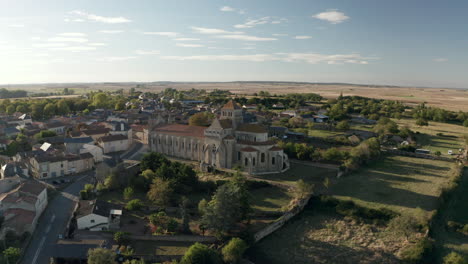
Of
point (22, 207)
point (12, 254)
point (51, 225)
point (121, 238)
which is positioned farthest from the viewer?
point (22, 207)

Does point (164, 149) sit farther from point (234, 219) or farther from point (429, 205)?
point (429, 205)

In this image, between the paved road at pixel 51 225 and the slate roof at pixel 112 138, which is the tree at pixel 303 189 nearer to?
the paved road at pixel 51 225

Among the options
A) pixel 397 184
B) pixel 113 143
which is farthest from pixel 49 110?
pixel 397 184

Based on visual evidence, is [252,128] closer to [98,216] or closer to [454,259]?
[98,216]

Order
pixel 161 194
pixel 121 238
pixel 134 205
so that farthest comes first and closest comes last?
pixel 161 194
pixel 134 205
pixel 121 238

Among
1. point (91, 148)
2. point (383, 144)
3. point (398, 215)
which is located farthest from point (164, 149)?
point (383, 144)

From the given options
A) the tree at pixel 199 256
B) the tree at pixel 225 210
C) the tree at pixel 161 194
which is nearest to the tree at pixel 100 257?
the tree at pixel 199 256

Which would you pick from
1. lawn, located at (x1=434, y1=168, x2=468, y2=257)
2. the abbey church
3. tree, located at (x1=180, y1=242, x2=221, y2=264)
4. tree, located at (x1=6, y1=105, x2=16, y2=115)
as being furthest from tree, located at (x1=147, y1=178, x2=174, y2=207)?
tree, located at (x1=6, y1=105, x2=16, y2=115)
